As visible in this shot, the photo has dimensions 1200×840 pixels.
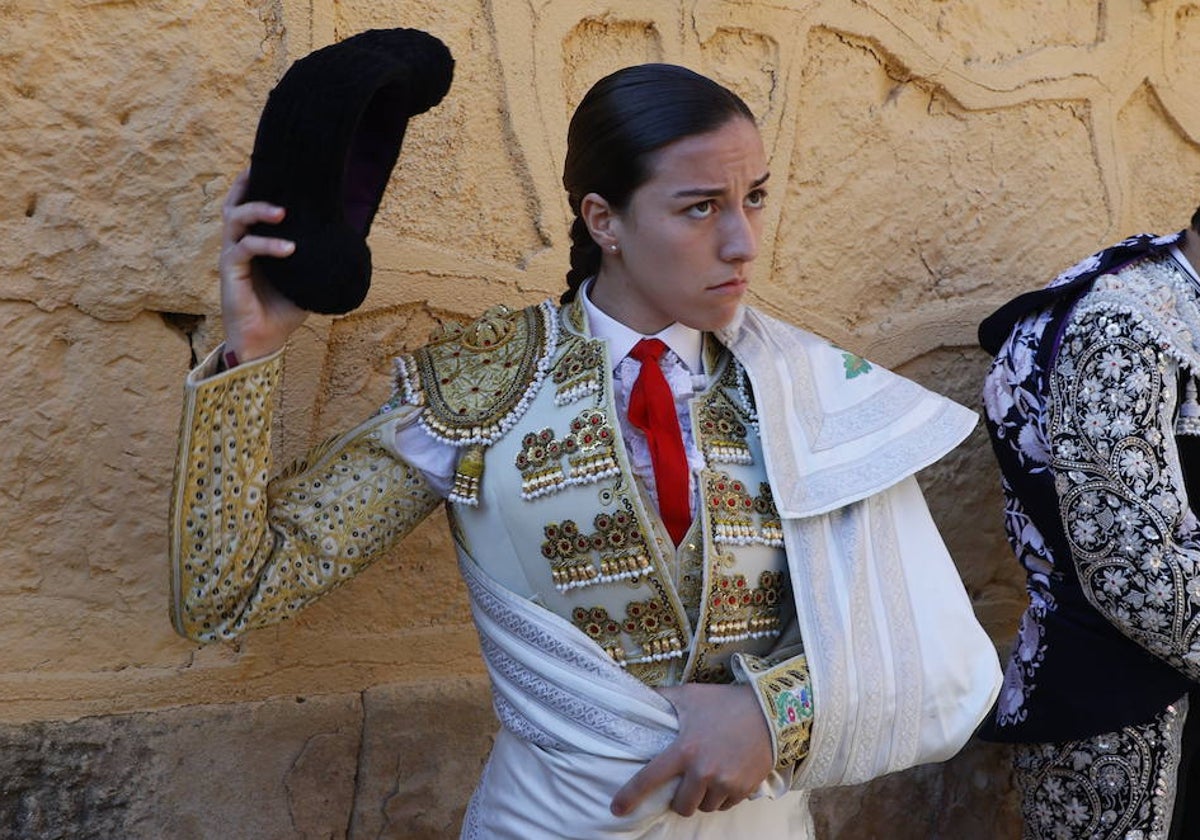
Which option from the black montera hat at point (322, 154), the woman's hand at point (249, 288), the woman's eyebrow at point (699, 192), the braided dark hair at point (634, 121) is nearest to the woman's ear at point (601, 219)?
the braided dark hair at point (634, 121)

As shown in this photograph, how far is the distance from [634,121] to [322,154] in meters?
0.37

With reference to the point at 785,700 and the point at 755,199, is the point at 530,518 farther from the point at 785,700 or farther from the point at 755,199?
the point at 755,199

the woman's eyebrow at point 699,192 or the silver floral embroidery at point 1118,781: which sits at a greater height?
the woman's eyebrow at point 699,192

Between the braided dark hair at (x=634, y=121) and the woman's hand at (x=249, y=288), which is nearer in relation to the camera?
the woman's hand at (x=249, y=288)

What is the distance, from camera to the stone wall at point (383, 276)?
192 centimetres

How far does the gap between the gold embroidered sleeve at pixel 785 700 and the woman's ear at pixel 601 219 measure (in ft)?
1.72

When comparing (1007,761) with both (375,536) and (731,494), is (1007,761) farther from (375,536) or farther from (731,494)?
(375,536)

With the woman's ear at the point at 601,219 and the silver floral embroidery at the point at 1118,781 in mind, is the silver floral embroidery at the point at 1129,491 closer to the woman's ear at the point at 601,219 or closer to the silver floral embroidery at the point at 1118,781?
the silver floral embroidery at the point at 1118,781

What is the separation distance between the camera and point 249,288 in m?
1.60

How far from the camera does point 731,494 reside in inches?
68.3

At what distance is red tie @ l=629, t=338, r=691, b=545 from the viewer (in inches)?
67.4

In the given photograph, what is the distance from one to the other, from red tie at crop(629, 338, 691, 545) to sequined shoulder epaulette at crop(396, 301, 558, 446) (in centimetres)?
13

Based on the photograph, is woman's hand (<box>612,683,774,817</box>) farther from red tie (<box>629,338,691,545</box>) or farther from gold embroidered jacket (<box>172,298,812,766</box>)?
red tie (<box>629,338,691,545</box>)

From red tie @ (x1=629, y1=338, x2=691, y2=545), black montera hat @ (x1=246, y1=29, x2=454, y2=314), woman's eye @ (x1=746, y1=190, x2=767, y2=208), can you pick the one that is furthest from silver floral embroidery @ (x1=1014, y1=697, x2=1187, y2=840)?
black montera hat @ (x1=246, y1=29, x2=454, y2=314)
